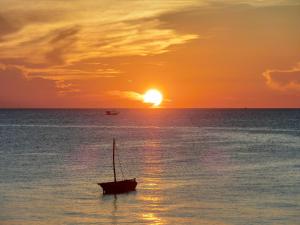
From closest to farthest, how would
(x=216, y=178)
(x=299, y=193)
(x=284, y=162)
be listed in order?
(x=299, y=193) → (x=216, y=178) → (x=284, y=162)

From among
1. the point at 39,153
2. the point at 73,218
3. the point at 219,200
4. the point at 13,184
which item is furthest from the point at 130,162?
the point at 73,218

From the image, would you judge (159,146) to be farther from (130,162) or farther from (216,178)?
(216,178)

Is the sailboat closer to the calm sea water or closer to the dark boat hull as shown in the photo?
the dark boat hull

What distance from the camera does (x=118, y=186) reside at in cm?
6981

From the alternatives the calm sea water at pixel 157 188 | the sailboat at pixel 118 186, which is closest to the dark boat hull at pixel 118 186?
the sailboat at pixel 118 186

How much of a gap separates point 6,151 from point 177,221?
262 feet

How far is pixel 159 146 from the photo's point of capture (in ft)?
464

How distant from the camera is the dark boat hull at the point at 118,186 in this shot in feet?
226

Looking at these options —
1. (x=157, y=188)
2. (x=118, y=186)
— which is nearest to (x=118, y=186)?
(x=118, y=186)

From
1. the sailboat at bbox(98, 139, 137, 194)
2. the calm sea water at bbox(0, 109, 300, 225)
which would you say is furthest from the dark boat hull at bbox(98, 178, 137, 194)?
the calm sea water at bbox(0, 109, 300, 225)

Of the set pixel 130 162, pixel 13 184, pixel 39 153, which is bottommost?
pixel 13 184

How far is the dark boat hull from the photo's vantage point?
68881mm

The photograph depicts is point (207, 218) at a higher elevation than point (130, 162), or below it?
below

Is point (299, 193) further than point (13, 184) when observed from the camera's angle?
No
